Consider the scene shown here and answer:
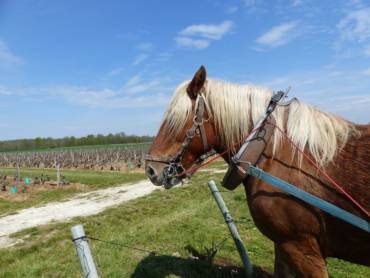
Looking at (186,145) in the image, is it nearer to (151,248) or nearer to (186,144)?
(186,144)

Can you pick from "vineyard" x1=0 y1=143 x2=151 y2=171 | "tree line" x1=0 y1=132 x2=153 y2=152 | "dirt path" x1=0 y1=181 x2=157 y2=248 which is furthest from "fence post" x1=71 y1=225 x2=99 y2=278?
"tree line" x1=0 y1=132 x2=153 y2=152

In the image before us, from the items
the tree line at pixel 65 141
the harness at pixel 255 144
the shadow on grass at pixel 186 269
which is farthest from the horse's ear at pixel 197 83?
the tree line at pixel 65 141

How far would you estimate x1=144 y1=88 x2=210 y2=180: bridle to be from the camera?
9.64ft

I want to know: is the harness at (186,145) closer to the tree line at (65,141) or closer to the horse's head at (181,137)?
the horse's head at (181,137)

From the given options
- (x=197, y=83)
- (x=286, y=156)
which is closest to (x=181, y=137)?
(x=197, y=83)

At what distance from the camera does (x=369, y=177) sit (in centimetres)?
A: 246

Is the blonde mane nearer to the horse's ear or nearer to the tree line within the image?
the horse's ear

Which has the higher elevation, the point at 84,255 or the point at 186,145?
the point at 186,145

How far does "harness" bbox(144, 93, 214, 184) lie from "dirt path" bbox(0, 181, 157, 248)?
643cm

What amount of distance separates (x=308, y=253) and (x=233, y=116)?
1.22 meters

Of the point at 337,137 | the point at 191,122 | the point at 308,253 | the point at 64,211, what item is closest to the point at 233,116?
the point at 191,122

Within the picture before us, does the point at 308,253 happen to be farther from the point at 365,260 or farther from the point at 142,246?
the point at 142,246

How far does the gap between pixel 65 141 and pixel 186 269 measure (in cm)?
10501

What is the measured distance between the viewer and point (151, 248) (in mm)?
5633
